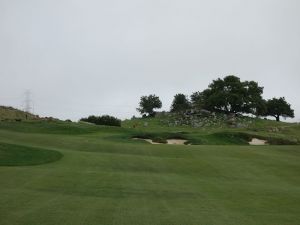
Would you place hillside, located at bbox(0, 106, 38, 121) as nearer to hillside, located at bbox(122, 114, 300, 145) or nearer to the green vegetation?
hillside, located at bbox(122, 114, 300, 145)

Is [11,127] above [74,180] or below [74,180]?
above

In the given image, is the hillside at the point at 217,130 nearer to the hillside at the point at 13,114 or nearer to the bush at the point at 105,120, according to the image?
the bush at the point at 105,120

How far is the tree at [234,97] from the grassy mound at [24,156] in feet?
159

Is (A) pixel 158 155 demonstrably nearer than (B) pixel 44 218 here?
No

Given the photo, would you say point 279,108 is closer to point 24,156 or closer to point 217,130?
point 217,130

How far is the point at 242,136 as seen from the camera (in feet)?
134

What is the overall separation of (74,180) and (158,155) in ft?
35.2

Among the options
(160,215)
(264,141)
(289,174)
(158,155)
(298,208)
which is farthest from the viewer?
(264,141)

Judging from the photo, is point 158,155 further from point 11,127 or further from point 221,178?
point 11,127

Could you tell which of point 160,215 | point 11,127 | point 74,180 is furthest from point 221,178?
point 11,127

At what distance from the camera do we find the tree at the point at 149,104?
3543 inches

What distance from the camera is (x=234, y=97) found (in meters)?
70.2

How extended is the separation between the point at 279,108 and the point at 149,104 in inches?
984

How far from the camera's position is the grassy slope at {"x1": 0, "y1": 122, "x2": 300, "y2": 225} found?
35.0 ft
